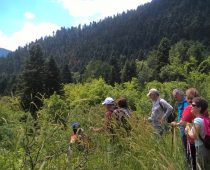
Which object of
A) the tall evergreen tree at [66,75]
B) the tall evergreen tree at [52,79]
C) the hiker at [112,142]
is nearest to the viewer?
the hiker at [112,142]

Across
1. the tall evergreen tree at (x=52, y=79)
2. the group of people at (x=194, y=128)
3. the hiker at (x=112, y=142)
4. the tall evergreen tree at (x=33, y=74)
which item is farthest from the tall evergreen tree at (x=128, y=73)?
the hiker at (x=112, y=142)

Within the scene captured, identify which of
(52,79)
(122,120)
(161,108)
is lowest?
(52,79)

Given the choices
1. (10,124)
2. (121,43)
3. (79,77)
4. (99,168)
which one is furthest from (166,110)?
(121,43)

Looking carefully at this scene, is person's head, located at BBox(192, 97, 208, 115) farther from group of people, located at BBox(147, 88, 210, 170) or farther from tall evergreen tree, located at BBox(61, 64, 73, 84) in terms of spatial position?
tall evergreen tree, located at BBox(61, 64, 73, 84)

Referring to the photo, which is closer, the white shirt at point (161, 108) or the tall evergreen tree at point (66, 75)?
the white shirt at point (161, 108)

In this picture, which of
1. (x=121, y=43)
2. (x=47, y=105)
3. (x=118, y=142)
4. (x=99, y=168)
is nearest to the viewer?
(x=47, y=105)

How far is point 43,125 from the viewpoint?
2881 mm

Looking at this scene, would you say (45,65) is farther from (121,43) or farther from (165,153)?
(121,43)

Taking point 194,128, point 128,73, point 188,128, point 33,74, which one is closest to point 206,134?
point 188,128


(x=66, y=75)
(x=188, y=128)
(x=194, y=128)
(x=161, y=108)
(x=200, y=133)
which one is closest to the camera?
(x=194, y=128)

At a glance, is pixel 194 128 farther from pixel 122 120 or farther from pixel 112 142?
pixel 122 120

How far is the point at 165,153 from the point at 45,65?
5757 cm

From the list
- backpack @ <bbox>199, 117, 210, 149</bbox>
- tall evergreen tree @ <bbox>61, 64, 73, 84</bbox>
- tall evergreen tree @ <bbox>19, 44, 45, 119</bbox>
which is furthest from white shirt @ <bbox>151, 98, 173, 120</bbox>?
tall evergreen tree @ <bbox>61, 64, 73, 84</bbox>

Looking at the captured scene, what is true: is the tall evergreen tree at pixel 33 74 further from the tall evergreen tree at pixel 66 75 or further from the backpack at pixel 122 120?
the backpack at pixel 122 120
